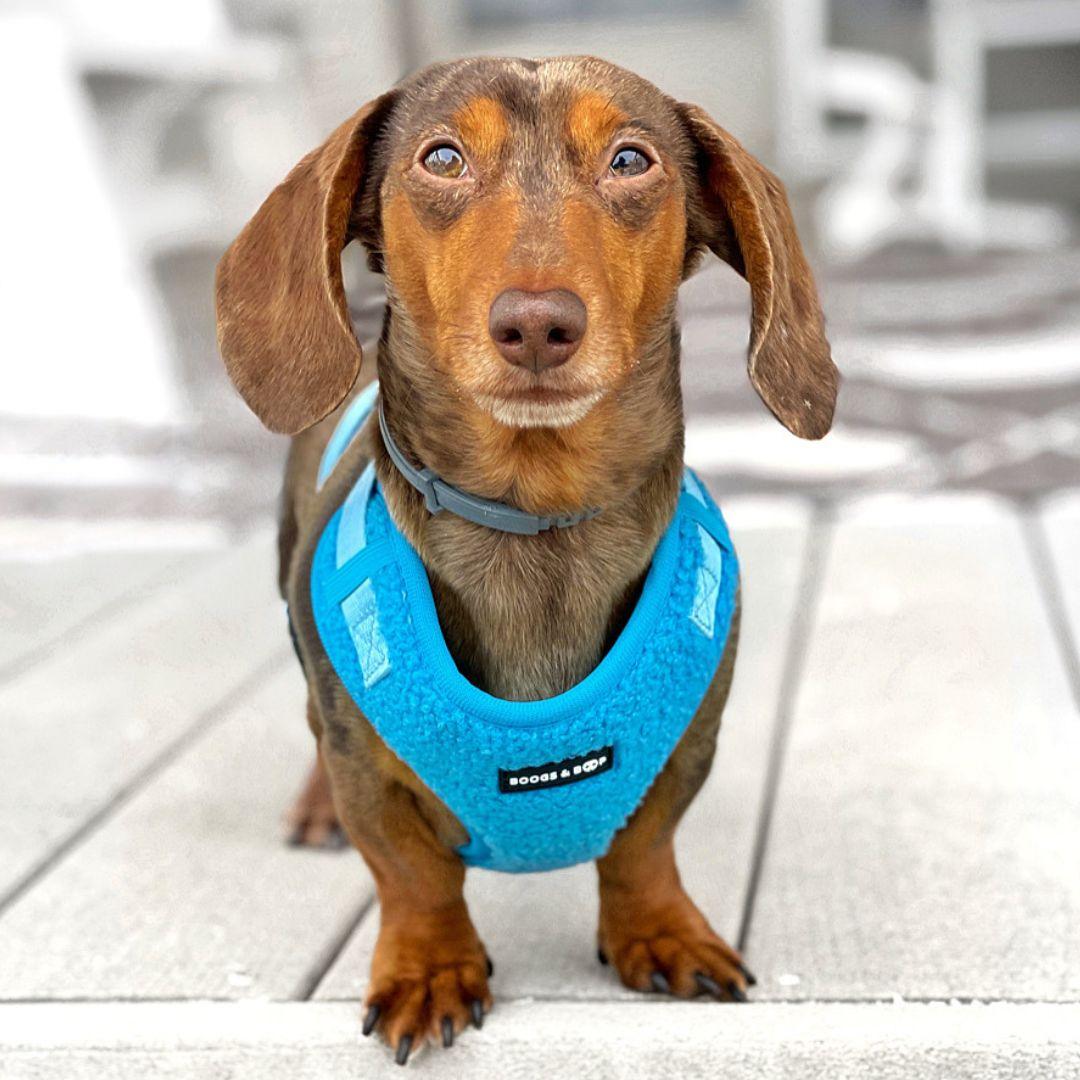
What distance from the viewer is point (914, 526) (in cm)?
343

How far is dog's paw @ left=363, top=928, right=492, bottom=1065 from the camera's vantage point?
1662 millimetres

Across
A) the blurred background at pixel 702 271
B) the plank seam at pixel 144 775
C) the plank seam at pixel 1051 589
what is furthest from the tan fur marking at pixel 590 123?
the plank seam at pixel 1051 589

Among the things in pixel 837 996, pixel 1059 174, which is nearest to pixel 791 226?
pixel 837 996

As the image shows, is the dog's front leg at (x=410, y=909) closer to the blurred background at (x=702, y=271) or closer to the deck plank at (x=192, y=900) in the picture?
the deck plank at (x=192, y=900)

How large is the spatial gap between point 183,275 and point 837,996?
6076 mm

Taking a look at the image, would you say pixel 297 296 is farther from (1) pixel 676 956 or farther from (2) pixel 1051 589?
(2) pixel 1051 589

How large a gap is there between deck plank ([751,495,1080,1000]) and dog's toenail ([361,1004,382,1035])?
18.2 inches

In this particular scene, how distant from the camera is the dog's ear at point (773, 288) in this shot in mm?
1541

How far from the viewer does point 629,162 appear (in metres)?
1.52

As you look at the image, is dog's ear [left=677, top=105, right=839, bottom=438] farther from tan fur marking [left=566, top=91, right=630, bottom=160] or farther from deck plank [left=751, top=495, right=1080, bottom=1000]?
deck plank [left=751, top=495, right=1080, bottom=1000]

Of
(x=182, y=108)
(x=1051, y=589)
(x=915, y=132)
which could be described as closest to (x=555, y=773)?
(x=1051, y=589)

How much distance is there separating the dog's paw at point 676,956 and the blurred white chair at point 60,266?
12.5 ft

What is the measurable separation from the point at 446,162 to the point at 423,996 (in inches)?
35.7

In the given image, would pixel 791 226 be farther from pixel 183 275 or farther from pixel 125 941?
pixel 183 275
